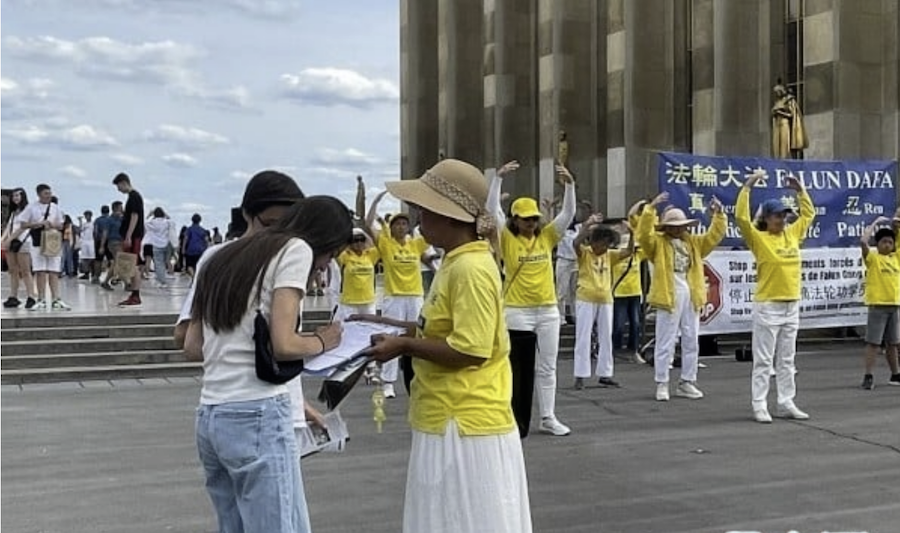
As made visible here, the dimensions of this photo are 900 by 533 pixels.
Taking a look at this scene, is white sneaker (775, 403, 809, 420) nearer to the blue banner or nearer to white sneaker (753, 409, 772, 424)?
white sneaker (753, 409, 772, 424)

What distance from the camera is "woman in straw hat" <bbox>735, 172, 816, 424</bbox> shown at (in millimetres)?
10016

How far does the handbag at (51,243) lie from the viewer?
56.1 ft

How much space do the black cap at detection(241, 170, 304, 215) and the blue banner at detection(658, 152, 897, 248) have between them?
11533 mm

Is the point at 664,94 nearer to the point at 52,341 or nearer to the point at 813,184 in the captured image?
the point at 813,184

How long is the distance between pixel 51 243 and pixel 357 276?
23.6 feet

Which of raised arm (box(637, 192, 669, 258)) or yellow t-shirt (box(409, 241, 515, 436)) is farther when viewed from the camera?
raised arm (box(637, 192, 669, 258))

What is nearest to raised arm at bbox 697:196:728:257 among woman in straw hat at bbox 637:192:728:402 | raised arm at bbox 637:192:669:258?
woman in straw hat at bbox 637:192:728:402

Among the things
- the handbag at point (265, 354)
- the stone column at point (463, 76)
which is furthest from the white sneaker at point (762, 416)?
the stone column at point (463, 76)

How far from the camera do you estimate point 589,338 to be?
12.5 meters

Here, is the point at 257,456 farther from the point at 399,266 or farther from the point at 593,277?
the point at 593,277

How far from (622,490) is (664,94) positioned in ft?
81.3

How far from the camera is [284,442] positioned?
3691 millimetres

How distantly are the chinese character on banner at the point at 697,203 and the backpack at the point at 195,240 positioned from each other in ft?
52.8

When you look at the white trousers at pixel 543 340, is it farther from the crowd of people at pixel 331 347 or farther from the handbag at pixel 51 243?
the handbag at pixel 51 243
